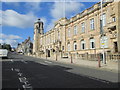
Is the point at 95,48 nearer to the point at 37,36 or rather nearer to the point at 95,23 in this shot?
the point at 95,23

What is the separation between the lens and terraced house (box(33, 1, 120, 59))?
28.7m

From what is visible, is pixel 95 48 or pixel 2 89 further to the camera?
pixel 95 48

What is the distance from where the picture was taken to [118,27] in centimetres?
2491

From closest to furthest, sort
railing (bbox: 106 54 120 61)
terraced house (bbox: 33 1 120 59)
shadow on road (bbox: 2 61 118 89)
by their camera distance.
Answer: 1. shadow on road (bbox: 2 61 118 89)
2. railing (bbox: 106 54 120 61)
3. terraced house (bbox: 33 1 120 59)

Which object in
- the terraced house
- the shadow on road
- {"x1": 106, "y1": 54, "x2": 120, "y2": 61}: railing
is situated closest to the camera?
the shadow on road

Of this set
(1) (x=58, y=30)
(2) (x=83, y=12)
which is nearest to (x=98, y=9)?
(2) (x=83, y=12)

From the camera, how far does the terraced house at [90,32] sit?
28706 mm

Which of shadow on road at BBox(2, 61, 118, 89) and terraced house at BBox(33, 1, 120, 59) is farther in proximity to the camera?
terraced house at BBox(33, 1, 120, 59)

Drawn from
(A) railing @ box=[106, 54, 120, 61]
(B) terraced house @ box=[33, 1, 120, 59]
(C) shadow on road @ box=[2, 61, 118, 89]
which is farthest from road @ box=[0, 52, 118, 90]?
(B) terraced house @ box=[33, 1, 120, 59]

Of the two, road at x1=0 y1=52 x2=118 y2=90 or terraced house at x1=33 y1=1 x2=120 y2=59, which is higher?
terraced house at x1=33 y1=1 x2=120 y2=59

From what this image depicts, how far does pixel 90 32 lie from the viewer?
3712 cm

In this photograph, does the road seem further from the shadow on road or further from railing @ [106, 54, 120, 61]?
railing @ [106, 54, 120, 61]

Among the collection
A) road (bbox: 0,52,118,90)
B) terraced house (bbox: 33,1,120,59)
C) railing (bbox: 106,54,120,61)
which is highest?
terraced house (bbox: 33,1,120,59)

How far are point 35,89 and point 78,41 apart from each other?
117 feet
